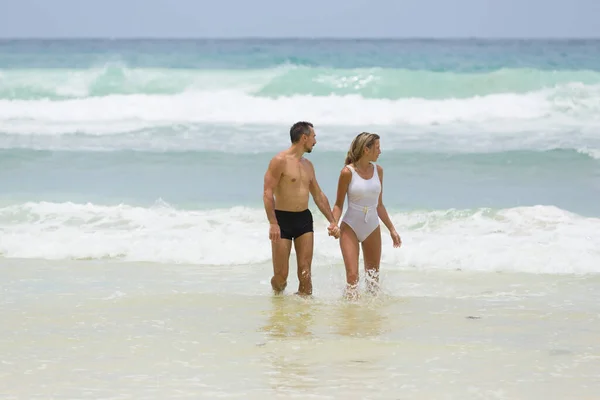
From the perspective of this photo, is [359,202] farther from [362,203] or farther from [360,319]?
[360,319]

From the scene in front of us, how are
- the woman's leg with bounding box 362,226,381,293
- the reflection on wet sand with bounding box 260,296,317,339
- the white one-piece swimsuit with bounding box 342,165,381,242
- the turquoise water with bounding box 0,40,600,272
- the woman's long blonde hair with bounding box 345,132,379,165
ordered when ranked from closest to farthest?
1. the reflection on wet sand with bounding box 260,296,317,339
2. the woman's long blonde hair with bounding box 345,132,379,165
3. the white one-piece swimsuit with bounding box 342,165,381,242
4. the woman's leg with bounding box 362,226,381,293
5. the turquoise water with bounding box 0,40,600,272

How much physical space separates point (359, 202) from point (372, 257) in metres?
0.52

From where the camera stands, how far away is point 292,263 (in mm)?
9961

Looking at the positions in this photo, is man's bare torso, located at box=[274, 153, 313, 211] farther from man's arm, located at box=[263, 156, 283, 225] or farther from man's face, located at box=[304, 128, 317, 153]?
man's face, located at box=[304, 128, 317, 153]

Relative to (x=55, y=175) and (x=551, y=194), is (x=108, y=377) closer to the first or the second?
(x=551, y=194)

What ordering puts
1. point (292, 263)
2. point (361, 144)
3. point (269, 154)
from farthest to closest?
point (269, 154)
point (292, 263)
point (361, 144)

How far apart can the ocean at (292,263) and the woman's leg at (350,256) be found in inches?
6.3

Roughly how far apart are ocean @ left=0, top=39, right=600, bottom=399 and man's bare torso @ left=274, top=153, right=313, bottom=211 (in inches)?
32.6

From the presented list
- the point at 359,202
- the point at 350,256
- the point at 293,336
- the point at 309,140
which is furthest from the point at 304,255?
the point at 293,336

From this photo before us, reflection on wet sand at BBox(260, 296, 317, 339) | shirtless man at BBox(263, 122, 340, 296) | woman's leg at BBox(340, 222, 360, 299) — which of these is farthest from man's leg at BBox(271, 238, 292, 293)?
woman's leg at BBox(340, 222, 360, 299)

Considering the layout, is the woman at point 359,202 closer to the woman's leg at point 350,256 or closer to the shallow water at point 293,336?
the woman's leg at point 350,256

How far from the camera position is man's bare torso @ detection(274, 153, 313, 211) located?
25.9 ft

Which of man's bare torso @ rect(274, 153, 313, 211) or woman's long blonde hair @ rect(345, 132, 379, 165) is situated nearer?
woman's long blonde hair @ rect(345, 132, 379, 165)

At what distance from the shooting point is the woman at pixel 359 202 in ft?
25.5
